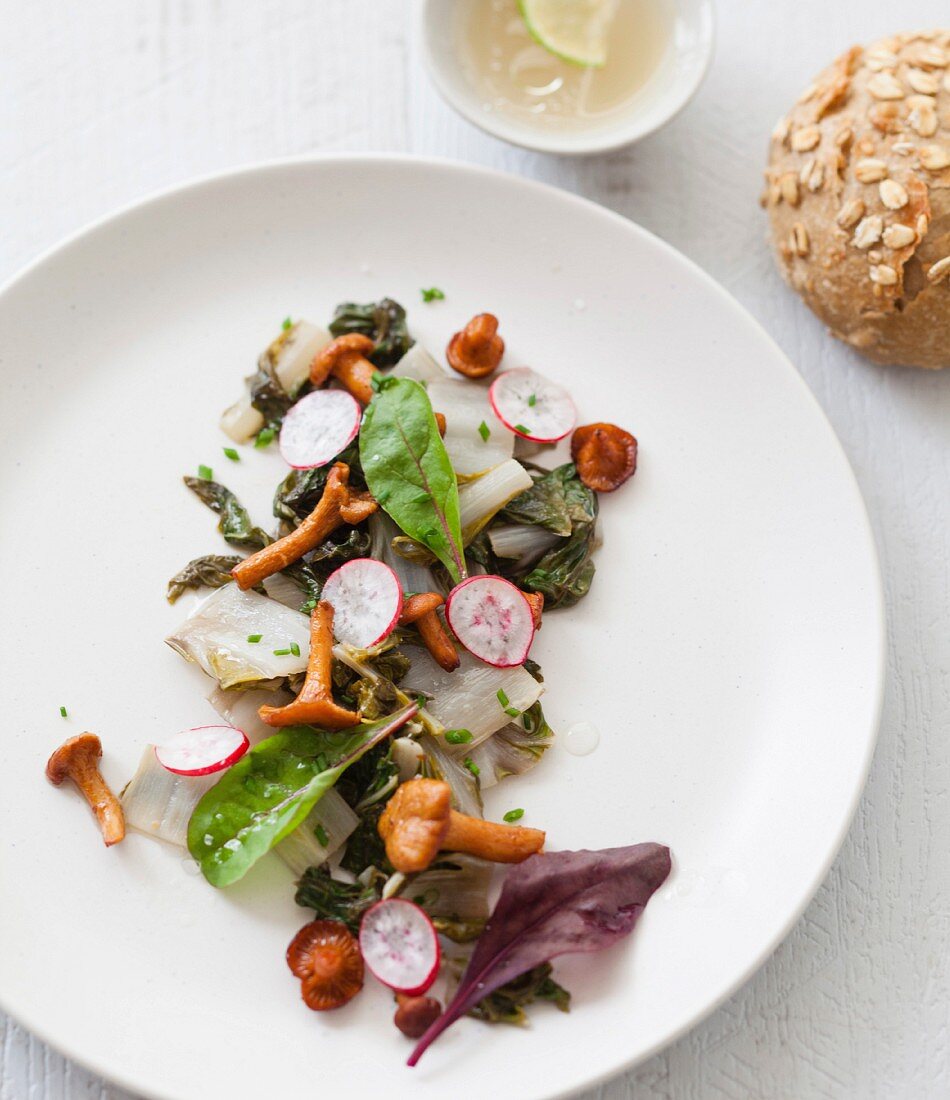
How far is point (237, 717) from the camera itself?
2443 millimetres

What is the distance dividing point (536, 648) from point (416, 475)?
526 millimetres

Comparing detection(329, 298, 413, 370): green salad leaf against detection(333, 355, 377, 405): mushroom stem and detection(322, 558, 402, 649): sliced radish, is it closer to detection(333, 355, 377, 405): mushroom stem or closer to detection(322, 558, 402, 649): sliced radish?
detection(333, 355, 377, 405): mushroom stem

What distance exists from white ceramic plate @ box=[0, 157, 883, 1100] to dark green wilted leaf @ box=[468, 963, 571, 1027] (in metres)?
0.05

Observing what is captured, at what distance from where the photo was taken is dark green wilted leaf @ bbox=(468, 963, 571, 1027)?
2.27 metres

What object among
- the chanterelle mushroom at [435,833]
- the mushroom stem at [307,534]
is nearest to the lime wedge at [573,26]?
the mushroom stem at [307,534]

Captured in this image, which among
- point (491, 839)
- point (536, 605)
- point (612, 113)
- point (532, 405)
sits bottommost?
point (491, 839)

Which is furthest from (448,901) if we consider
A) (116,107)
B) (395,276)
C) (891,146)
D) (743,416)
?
(116,107)

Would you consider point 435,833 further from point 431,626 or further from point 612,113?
point 612,113

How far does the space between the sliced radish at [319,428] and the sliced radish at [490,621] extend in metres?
0.49

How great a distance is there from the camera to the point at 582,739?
2533 millimetres

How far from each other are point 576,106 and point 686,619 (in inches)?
58.4

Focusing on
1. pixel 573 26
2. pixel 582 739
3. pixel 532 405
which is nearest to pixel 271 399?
pixel 532 405

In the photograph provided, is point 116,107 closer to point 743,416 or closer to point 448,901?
point 743,416

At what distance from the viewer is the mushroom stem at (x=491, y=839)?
225cm
